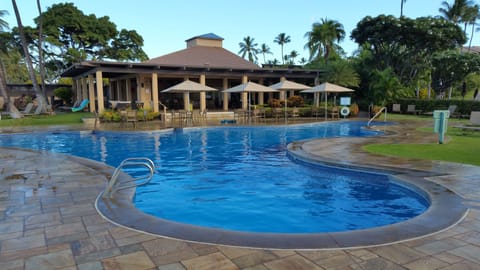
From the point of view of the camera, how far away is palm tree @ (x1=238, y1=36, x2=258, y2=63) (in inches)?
2447

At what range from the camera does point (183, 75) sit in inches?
953

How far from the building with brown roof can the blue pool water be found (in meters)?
11.0

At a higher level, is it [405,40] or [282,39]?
[282,39]

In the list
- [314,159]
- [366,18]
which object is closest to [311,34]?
[366,18]

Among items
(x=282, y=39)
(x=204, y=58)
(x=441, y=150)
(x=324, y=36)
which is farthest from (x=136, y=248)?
(x=282, y=39)

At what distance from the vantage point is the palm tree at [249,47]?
2447 inches

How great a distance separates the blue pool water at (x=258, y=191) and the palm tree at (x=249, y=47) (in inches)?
2093

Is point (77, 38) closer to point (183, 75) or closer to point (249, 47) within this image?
point (183, 75)

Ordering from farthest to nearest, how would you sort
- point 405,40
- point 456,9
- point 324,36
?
point 456,9 → point 324,36 → point 405,40

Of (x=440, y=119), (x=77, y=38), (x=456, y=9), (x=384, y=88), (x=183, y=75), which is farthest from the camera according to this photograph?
(x=456, y=9)

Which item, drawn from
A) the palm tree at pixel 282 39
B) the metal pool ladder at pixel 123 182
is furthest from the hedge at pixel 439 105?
the palm tree at pixel 282 39

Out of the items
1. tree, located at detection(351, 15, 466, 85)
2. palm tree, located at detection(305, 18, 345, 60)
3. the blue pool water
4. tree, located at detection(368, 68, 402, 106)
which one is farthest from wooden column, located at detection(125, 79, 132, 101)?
tree, located at detection(351, 15, 466, 85)

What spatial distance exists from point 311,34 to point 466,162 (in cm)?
2332

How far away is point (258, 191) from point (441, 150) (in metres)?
5.64
